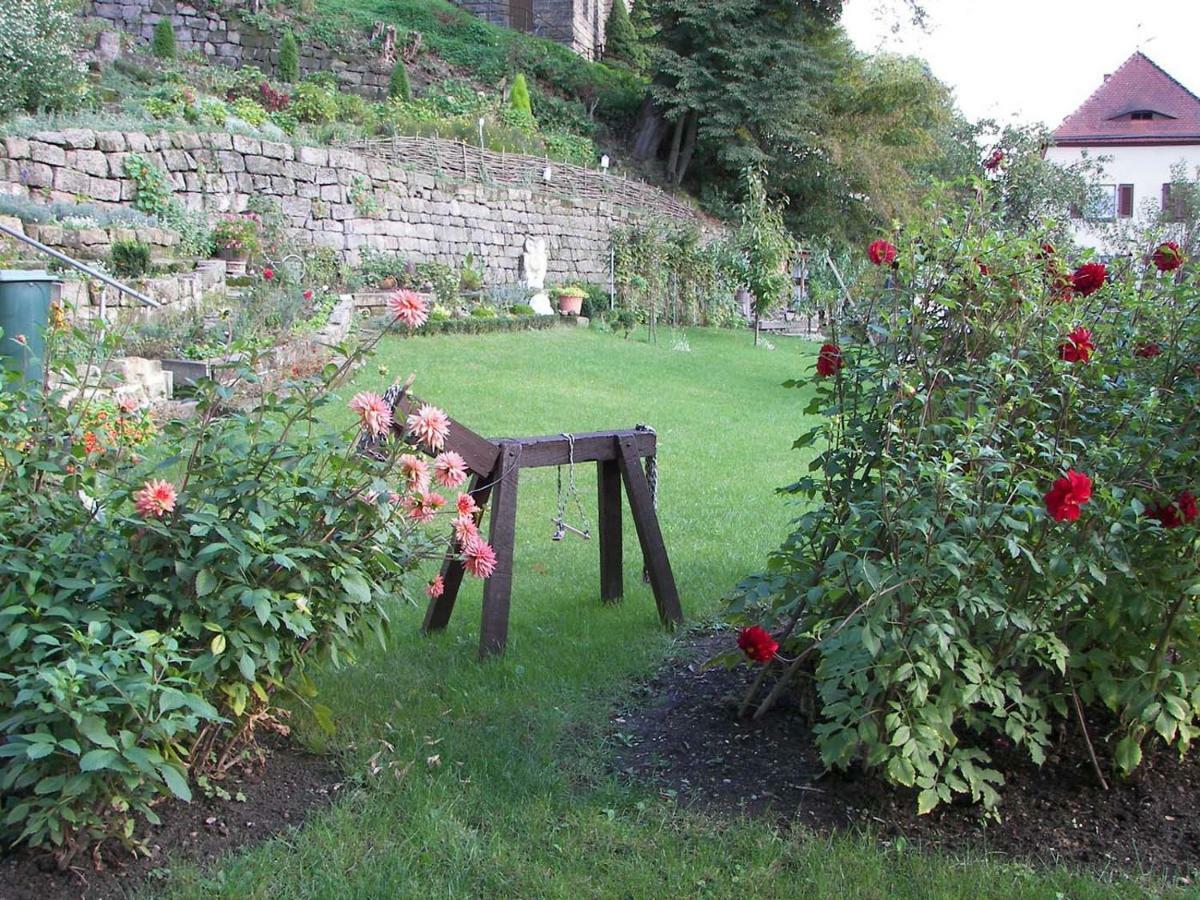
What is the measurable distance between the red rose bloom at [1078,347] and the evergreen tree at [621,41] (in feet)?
121

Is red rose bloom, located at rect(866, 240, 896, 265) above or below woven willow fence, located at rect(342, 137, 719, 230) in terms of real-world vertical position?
below

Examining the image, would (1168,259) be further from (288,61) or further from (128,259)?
(288,61)

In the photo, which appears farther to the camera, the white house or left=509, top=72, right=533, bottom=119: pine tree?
the white house

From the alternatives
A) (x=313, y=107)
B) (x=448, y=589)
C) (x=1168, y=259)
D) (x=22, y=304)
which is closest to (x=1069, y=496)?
(x=1168, y=259)

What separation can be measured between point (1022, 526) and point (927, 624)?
1.15 ft

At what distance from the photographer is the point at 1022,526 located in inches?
111

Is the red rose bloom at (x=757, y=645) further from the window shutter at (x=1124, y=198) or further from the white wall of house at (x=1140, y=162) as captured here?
the window shutter at (x=1124, y=198)

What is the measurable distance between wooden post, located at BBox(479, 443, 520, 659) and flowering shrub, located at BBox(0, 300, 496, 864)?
108 centimetres

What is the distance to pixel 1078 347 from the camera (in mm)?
3020

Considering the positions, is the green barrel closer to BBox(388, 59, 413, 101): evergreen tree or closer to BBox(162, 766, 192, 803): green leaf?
BBox(162, 766, 192, 803): green leaf

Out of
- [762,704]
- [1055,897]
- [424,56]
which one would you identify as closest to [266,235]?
[762,704]

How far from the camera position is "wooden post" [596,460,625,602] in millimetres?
4758

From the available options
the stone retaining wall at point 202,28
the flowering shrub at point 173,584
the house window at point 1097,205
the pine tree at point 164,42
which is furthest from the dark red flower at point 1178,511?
the house window at point 1097,205

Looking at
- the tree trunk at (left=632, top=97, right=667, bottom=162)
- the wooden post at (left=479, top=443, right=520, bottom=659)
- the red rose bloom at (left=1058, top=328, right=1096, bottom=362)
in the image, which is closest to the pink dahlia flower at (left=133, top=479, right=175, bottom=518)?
the wooden post at (left=479, top=443, right=520, bottom=659)
